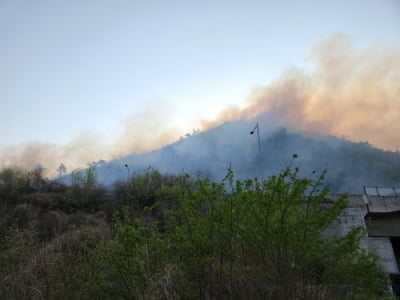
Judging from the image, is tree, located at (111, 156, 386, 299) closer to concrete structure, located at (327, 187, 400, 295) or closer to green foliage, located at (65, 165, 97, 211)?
concrete structure, located at (327, 187, 400, 295)

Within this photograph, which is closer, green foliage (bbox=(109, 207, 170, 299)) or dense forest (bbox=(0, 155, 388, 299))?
dense forest (bbox=(0, 155, 388, 299))

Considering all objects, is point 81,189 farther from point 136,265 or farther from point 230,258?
point 230,258

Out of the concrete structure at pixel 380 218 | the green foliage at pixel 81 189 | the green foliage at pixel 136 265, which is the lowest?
the concrete structure at pixel 380 218

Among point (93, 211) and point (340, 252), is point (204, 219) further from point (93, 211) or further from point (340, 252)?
point (93, 211)

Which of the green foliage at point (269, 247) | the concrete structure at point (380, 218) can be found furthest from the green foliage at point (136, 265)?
the concrete structure at point (380, 218)

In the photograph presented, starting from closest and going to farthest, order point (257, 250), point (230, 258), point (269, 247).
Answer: point (269, 247)
point (257, 250)
point (230, 258)

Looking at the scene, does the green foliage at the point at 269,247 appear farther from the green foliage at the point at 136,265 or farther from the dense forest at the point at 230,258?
the green foliage at the point at 136,265

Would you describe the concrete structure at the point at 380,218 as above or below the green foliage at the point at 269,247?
below

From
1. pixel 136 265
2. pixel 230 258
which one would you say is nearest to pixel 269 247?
pixel 230 258

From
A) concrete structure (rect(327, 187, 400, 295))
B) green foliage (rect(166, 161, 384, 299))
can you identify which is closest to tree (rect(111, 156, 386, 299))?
green foliage (rect(166, 161, 384, 299))

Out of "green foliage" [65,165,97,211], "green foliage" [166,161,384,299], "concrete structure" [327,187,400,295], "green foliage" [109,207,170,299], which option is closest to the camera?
"green foliage" [166,161,384,299]

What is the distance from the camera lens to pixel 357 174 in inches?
3910

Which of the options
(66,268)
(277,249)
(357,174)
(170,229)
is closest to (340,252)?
(277,249)

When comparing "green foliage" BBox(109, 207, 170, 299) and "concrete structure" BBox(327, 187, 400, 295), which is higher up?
"green foliage" BBox(109, 207, 170, 299)
